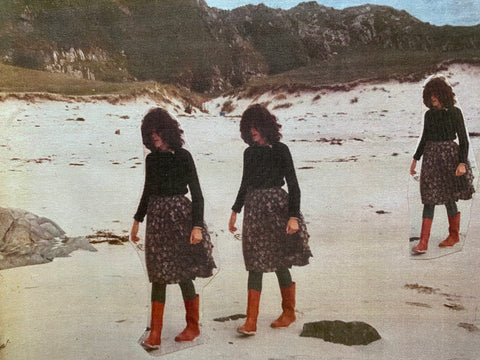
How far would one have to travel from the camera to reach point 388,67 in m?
4.18

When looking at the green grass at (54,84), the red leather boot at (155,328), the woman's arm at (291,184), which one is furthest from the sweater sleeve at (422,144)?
the red leather boot at (155,328)

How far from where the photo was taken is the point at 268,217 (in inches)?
139

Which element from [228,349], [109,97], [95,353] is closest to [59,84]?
[109,97]

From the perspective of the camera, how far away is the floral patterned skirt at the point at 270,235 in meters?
3.53

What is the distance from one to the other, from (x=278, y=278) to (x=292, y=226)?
0.39 meters

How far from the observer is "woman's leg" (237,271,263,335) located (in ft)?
11.9

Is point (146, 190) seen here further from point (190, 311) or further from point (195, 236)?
point (190, 311)

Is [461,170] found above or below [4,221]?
above

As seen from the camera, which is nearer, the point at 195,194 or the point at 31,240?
the point at 195,194

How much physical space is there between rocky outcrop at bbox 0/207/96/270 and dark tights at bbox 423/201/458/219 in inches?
93.1

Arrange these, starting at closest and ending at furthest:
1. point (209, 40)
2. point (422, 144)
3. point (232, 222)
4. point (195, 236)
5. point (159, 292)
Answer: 1. point (195, 236)
2. point (159, 292)
3. point (232, 222)
4. point (422, 144)
5. point (209, 40)

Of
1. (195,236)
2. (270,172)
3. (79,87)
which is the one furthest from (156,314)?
(79,87)

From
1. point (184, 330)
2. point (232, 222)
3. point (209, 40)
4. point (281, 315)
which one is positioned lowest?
point (184, 330)

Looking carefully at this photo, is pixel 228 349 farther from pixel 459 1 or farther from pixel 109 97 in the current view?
pixel 459 1
